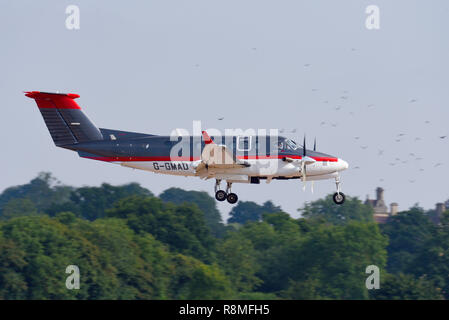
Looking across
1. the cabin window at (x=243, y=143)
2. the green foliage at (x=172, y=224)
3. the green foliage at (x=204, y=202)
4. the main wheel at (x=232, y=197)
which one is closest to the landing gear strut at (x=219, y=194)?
the main wheel at (x=232, y=197)

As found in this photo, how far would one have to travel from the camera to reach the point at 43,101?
1828 inches

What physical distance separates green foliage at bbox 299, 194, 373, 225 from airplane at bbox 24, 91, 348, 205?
72.7 meters

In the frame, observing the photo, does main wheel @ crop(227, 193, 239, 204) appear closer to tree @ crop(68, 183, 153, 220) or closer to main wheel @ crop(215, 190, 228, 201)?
main wheel @ crop(215, 190, 228, 201)

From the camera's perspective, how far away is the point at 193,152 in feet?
149

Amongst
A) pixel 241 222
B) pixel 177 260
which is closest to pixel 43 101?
pixel 177 260

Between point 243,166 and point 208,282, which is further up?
point 243,166

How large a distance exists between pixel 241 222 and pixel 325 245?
82.3 m

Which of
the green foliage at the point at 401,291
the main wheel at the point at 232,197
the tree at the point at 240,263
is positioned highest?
the main wheel at the point at 232,197

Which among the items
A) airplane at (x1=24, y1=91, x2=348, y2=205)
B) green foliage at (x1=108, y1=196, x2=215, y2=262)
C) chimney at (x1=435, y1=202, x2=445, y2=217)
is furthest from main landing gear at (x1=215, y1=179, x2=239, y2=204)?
chimney at (x1=435, y1=202, x2=445, y2=217)

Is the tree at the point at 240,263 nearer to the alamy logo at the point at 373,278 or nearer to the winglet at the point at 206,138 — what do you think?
the alamy logo at the point at 373,278

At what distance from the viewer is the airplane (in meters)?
45.1

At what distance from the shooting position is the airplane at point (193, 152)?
4512cm
